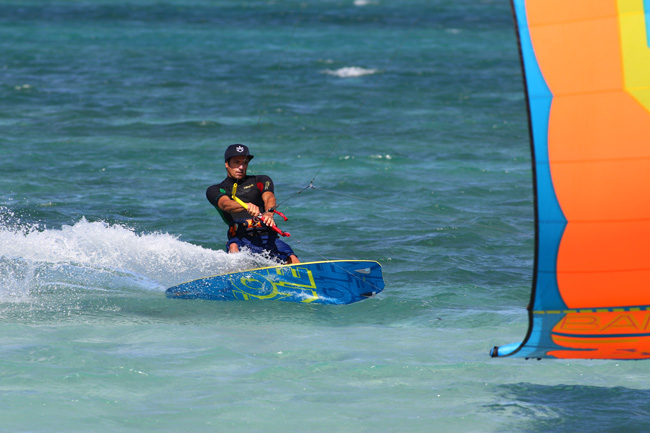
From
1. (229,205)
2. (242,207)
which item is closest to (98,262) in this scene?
(229,205)

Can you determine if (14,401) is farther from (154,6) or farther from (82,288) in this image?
(154,6)

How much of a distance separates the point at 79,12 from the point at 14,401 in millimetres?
50309

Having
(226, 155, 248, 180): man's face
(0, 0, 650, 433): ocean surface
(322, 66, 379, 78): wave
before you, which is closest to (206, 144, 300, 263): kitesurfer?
(226, 155, 248, 180): man's face

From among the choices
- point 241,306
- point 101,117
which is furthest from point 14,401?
point 101,117

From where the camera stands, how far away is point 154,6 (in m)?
62.5

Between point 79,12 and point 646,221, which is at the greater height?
point 79,12

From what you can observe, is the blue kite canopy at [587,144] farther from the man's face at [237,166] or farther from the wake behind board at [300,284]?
the man's face at [237,166]

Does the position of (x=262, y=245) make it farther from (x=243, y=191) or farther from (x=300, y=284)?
(x=300, y=284)

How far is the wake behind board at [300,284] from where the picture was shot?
32.9 feet

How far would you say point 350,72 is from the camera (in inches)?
1227

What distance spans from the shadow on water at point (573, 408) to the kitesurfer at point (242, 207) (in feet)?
11.6

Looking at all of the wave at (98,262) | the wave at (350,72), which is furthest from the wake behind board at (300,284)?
the wave at (350,72)

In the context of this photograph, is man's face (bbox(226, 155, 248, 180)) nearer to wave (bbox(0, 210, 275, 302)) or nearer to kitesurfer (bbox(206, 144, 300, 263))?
kitesurfer (bbox(206, 144, 300, 263))

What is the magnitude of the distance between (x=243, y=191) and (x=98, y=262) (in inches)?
90.3
